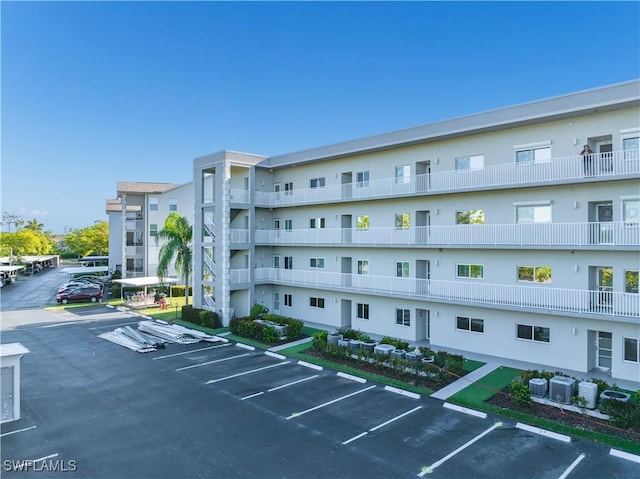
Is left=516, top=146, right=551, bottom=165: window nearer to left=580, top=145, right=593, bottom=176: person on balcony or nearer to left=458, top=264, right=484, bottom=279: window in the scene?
left=580, top=145, right=593, bottom=176: person on balcony

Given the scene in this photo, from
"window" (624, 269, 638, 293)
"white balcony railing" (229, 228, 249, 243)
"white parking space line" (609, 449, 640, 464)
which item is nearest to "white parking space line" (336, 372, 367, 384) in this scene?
"white parking space line" (609, 449, 640, 464)

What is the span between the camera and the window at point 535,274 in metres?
17.6

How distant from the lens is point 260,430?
39.0ft

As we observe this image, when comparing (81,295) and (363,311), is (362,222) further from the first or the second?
(81,295)

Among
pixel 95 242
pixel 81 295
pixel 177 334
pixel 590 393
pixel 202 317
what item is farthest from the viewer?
pixel 95 242

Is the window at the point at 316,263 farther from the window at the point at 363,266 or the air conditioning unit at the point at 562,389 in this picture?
the air conditioning unit at the point at 562,389

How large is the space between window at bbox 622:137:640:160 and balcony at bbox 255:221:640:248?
2.54 meters

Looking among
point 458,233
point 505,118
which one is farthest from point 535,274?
point 505,118

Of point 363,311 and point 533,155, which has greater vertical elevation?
point 533,155

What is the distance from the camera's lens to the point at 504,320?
61.4 feet

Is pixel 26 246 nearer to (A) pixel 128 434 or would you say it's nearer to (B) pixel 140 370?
(B) pixel 140 370

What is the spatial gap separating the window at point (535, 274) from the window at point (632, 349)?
3.53 meters

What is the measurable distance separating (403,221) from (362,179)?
4.02 m

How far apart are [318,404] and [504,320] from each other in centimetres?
1014
